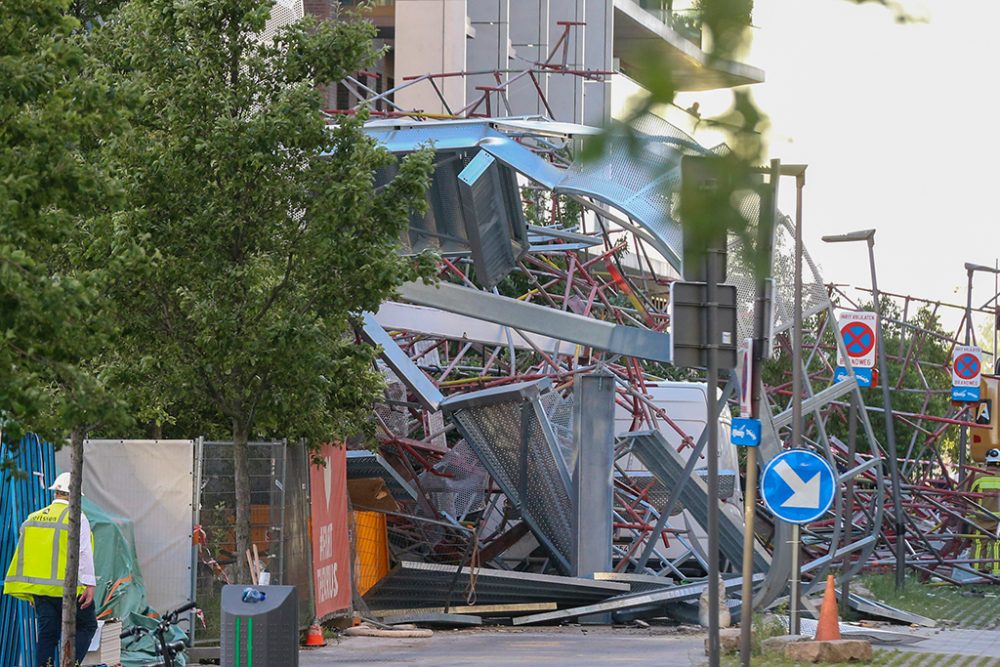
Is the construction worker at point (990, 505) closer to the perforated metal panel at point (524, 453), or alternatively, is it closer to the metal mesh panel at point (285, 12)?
the perforated metal panel at point (524, 453)

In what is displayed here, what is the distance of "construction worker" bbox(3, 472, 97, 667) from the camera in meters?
12.4

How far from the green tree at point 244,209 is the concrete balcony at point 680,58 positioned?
11.2 metres

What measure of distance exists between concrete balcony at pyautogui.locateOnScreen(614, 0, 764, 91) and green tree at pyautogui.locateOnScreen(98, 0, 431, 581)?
442 inches

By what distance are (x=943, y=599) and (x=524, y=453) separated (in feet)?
26.8

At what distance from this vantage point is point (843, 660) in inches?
643

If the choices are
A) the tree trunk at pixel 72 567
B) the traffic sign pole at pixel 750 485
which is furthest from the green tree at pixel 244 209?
the traffic sign pole at pixel 750 485

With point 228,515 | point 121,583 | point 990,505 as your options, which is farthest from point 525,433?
point 990,505

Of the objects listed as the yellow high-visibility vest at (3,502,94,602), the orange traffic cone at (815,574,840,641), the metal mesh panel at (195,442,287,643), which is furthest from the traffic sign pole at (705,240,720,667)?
the metal mesh panel at (195,442,287,643)

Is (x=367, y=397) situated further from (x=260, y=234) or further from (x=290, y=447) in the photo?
(x=260, y=234)

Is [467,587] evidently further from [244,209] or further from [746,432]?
[746,432]

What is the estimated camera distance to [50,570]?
1249 cm

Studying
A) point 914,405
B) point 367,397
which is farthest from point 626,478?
point 914,405

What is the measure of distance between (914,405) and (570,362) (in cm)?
2364

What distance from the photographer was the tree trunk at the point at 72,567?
38.8ft
